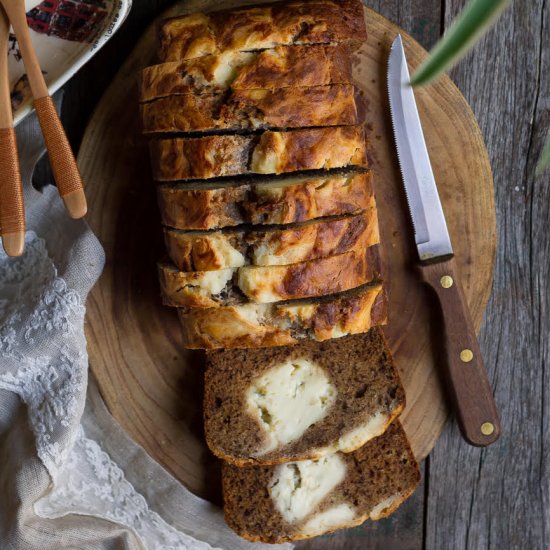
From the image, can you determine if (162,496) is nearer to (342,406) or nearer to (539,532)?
(342,406)

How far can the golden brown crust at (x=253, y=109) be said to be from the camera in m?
2.23

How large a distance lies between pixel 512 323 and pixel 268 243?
129cm

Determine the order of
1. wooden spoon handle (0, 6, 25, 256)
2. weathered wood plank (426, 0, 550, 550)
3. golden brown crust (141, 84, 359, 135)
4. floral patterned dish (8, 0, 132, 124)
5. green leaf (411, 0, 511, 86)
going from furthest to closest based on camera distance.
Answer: weathered wood plank (426, 0, 550, 550) → floral patterned dish (8, 0, 132, 124) → wooden spoon handle (0, 6, 25, 256) → golden brown crust (141, 84, 359, 135) → green leaf (411, 0, 511, 86)

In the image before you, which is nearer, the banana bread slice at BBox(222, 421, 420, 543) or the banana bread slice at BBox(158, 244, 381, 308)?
the banana bread slice at BBox(158, 244, 381, 308)

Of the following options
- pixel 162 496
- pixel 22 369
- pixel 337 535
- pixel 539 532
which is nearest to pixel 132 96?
pixel 22 369

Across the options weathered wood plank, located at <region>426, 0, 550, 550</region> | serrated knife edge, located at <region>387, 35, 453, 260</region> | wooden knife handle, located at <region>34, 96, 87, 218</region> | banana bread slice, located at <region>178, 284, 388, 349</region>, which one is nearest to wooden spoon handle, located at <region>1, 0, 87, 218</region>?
wooden knife handle, located at <region>34, 96, 87, 218</region>

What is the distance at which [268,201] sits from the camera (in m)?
2.25

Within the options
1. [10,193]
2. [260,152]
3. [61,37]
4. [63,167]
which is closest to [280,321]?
[260,152]

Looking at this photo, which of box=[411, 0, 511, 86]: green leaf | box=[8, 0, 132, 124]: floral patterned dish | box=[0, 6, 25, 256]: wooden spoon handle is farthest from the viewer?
box=[8, 0, 132, 124]: floral patterned dish

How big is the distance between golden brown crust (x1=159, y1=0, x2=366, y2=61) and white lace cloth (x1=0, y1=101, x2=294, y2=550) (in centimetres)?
77

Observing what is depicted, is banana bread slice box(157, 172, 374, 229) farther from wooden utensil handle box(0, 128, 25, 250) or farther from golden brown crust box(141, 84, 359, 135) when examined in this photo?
wooden utensil handle box(0, 128, 25, 250)

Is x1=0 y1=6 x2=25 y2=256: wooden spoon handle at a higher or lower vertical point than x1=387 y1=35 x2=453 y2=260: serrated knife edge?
higher

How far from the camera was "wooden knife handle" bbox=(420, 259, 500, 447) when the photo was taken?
2.74m

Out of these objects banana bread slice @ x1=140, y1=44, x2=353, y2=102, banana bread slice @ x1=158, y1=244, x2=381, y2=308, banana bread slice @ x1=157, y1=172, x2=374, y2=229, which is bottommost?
banana bread slice @ x1=158, y1=244, x2=381, y2=308
